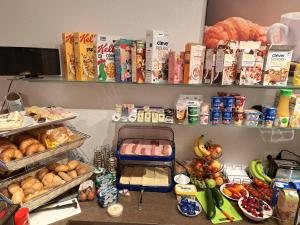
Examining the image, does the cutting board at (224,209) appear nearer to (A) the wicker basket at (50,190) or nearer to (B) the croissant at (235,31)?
(A) the wicker basket at (50,190)

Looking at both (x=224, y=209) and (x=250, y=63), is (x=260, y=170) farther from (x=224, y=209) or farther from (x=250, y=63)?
(x=250, y=63)

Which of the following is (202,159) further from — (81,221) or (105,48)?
(105,48)

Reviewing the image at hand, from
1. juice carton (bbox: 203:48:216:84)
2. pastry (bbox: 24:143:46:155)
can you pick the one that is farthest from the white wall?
pastry (bbox: 24:143:46:155)

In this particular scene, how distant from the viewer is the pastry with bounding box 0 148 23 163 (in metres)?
0.99

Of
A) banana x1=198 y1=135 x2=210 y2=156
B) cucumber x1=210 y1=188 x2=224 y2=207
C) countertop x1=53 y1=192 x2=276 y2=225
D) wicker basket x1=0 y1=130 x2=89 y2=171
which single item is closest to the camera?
wicker basket x1=0 y1=130 x2=89 y2=171

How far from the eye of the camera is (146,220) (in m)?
1.09

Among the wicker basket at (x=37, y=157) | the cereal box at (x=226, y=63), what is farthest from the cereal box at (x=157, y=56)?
the wicker basket at (x=37, y=157)

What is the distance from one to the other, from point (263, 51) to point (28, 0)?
4.21 ft

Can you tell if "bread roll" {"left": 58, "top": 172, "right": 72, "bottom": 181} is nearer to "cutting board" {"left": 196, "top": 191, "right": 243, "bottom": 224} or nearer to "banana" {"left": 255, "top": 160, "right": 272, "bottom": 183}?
"cutting board" {"left": 196, "top": 191, "right": 243, "bottom": 224}

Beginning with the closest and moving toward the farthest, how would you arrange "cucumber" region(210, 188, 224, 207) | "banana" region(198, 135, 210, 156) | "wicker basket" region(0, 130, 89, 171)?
1. "wicker basket" region(0, 130, 89, 171)
2. "cucumber" region(210, 188, 224, 207)
3. "banana" region(198, 135, 210, 156)

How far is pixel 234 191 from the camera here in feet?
4.17

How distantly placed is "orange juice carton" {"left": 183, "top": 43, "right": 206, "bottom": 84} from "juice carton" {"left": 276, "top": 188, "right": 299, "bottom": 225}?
2.21 feet

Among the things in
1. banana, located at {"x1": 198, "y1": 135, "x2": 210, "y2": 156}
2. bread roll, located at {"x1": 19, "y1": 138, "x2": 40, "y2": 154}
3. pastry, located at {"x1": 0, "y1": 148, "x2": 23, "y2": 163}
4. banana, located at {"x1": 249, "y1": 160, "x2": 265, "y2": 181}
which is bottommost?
banana, located at {"x1": 249, "y1": 160, "x2": 265, "y2": 181}

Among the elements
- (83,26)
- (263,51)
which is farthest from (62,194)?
(263,51)
